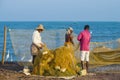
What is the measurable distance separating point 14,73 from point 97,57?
3.08 m

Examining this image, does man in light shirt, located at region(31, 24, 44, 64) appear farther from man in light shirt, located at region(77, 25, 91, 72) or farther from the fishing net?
man in light shirt, located at region(77, 25, 91, 72)

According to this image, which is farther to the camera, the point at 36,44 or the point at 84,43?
the point at 84,43

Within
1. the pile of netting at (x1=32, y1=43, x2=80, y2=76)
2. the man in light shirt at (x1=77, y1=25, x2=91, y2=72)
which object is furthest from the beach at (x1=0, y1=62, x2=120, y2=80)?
the man in light shirt at (x1=77, y1=25, x2=91, y2=72)

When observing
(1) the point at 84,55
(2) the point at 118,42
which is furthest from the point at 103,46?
(1) the point at 84,55

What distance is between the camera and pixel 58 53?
15.2m

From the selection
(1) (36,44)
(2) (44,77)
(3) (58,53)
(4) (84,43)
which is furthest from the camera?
(4) (84,43)

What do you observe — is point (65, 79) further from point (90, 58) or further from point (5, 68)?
point (5, 68)

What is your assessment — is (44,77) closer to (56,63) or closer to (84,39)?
(56,63)

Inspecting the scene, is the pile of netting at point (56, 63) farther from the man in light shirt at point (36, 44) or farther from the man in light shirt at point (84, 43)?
the man in light shirt at point (84, 43)

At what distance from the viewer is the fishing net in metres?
15.2

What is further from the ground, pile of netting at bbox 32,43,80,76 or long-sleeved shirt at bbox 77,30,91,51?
long-sleeved shirt at bbox 77,30,91,51

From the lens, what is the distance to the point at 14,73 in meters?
15.9

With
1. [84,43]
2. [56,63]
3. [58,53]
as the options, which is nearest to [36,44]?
[58,53]

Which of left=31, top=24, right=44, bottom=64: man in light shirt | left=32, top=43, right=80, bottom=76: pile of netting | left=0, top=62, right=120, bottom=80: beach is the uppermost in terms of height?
left=31, top=24, right=44, bottom=64: man in light shirt
